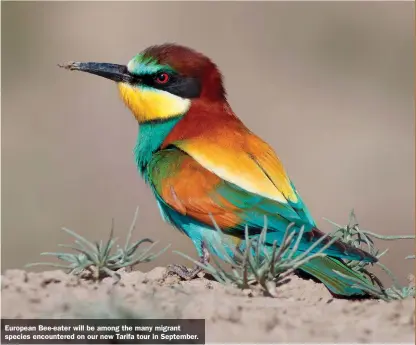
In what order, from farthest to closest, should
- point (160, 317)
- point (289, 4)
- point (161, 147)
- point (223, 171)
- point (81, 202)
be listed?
point (289, 4)
point (81, 202)
point (161, 147)
point (223, 171)
point (160, 317)

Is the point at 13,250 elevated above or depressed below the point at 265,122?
below

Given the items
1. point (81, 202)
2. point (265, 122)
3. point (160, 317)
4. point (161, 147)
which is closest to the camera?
A: point (160, 317)

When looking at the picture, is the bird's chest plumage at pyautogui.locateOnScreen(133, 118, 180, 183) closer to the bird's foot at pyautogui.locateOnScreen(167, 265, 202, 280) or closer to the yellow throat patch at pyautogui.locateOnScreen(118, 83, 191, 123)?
the yellow throat patch at pyautogui.locateOnScreen(118, 83, 191, 123)

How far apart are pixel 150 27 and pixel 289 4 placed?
1.96 metres

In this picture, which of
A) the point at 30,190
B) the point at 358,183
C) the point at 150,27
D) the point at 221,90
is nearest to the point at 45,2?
the point at 150,27

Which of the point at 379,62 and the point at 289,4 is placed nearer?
the point at 379,62

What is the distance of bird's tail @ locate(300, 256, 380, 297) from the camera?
301 centimetres

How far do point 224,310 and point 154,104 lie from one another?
1.73 m

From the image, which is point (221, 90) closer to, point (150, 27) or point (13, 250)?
point (13, 250)

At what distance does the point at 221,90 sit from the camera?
397 cm

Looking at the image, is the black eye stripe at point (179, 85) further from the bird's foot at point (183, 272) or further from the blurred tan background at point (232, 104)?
the blurred tan background at point (232, 104)

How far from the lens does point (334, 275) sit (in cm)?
304

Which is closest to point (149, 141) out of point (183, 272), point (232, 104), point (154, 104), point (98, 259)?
point (154, 104)
